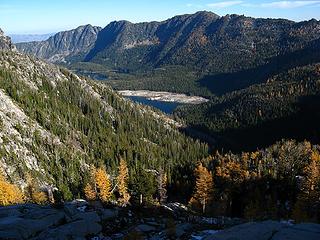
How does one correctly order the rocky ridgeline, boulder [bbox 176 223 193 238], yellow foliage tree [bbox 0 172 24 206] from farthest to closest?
1. yellow foliage tree [bbox 0 172 24 206]
2. boulder [bbox 176 223 193 238]
3. the rocky ridgeline

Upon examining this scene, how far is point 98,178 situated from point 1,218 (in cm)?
7908

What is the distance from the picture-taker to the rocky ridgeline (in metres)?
45.7

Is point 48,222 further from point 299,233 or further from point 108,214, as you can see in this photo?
point 299,233

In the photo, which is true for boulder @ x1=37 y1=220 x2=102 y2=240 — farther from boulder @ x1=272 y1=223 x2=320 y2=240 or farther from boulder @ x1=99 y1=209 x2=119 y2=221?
boulder @ x1=272 y1=223 x2=320 y2=240

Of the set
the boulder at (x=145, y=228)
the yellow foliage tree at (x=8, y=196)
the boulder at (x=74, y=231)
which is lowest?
the yellow foliage tree at (x=8, y=196)

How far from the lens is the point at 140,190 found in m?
124

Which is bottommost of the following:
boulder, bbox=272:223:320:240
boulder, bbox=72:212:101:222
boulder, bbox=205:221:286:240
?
boulder, bbox=72:212:101:222

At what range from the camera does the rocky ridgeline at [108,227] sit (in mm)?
45688

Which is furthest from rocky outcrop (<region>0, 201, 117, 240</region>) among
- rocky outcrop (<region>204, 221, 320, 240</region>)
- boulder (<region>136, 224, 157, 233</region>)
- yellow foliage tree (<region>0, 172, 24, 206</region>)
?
yellow foliage tree (<region>0, 172, 24, 206</region>)

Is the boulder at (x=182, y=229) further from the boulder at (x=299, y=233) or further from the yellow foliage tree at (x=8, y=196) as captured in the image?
the yellow foliage tree at (x=8, y=196)

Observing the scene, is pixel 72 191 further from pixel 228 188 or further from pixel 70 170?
pixel 228 188

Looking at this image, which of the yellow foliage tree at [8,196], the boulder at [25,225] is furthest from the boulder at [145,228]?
the yellow foliage tree at [8,196]

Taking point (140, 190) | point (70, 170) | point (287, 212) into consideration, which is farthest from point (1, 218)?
point (70, 170)

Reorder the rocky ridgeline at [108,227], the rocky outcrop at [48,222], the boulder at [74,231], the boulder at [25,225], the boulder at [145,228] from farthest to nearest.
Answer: the boulder at [145,228], the boulder at [74,231], the rocky outcrop at [48,222], the boulder at [25,225], the rocky ridgeline at [108,227]
